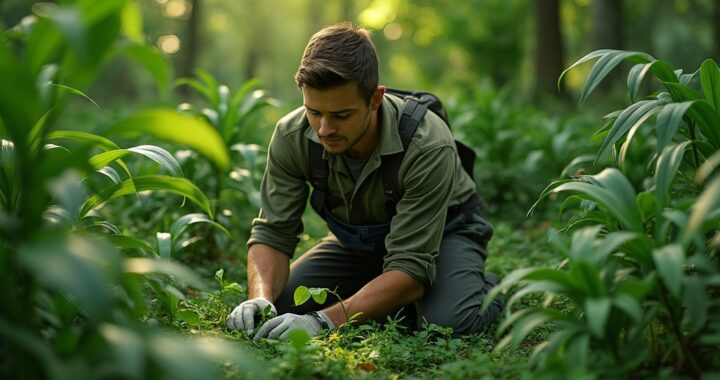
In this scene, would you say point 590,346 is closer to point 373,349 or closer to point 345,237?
point 373,349

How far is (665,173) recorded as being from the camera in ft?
7.73

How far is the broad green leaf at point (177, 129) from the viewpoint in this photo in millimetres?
1841

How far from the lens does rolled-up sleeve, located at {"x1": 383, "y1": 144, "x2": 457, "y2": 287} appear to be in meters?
3.42

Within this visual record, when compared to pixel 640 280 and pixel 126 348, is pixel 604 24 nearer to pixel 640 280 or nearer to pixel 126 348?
pixel 640 280

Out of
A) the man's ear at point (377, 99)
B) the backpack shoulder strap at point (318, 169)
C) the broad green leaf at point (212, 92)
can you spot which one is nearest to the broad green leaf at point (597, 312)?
the man's ear at point (377, 99)

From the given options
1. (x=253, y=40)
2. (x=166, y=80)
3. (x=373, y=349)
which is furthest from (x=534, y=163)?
(x=253, y=40)

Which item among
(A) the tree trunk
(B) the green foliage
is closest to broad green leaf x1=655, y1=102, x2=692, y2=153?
(B) the green foliage

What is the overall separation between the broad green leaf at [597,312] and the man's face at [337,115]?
4.93ft

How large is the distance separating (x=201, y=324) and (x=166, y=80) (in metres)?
1.46

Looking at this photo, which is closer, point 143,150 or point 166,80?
point 166,80

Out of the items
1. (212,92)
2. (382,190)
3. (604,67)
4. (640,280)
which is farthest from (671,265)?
(212,92)

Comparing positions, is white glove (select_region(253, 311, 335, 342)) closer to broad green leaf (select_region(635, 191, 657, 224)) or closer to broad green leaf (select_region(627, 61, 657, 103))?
broad green leaf (select_region(635, 191, 657, 224))

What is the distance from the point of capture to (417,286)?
352 centimetres

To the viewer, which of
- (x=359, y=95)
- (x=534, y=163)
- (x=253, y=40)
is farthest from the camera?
(x=253, y=40)
